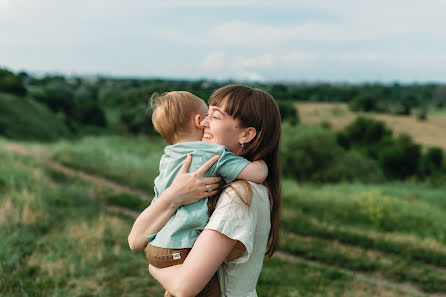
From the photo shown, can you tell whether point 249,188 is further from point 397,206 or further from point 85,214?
point 397,206

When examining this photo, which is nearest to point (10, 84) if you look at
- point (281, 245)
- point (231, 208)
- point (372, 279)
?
point (281, 245)

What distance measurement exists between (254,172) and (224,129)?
0.88 feet

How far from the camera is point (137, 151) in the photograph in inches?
1009

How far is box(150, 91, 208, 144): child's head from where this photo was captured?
2109 millimetres

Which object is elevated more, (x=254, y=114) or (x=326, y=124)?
(x=254, y=114)

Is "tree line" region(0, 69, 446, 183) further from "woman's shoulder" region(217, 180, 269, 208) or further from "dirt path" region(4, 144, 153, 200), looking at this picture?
"woman's shoulder" region(217, 180, 269, 208)

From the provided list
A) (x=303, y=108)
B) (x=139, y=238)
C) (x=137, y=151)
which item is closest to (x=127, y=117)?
(x=137, y=151)

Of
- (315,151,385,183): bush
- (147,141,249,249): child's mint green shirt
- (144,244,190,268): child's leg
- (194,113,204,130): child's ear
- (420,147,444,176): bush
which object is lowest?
(420,147,444,176): bush

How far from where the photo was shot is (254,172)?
1784 millimetres

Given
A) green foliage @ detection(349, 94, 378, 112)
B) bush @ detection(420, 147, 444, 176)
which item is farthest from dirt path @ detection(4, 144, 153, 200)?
green foliage @ detection(349, 94, 378, 112)

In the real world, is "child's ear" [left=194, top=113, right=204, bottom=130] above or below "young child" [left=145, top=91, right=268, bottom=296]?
above

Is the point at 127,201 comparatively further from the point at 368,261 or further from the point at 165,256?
the point at 165,256

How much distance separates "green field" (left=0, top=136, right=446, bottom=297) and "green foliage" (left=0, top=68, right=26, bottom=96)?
98.3ft

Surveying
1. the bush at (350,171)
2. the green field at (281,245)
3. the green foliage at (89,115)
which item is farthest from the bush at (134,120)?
the green field at (281,245)
